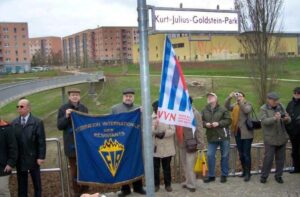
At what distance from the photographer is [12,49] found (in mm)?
132375

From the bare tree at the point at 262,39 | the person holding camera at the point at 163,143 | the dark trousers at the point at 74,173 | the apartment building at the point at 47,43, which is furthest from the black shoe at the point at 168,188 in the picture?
the apartment building at the point at 47,43

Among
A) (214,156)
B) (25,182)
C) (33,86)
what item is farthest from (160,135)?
(33,86)

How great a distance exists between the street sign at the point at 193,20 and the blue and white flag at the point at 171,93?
276 millimetres

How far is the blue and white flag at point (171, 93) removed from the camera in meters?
5.11

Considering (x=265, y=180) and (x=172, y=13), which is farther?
(x=265, y=180)

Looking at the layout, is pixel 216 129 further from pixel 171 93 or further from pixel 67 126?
pixel 171 93

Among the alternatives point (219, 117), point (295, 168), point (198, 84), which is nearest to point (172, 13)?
point (219, 117)

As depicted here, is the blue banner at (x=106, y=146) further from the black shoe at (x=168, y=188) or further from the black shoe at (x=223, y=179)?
the black shoe at (x=223, y=179)

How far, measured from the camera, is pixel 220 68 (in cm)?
6538

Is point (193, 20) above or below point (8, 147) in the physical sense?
above

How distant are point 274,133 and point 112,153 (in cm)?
305

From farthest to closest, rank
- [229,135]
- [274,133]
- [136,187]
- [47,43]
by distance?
[47,43] < [229,135] < [274,133] < [136,187]

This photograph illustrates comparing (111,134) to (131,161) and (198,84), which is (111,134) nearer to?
(131,161)

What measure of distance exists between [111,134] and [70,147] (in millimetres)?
719
